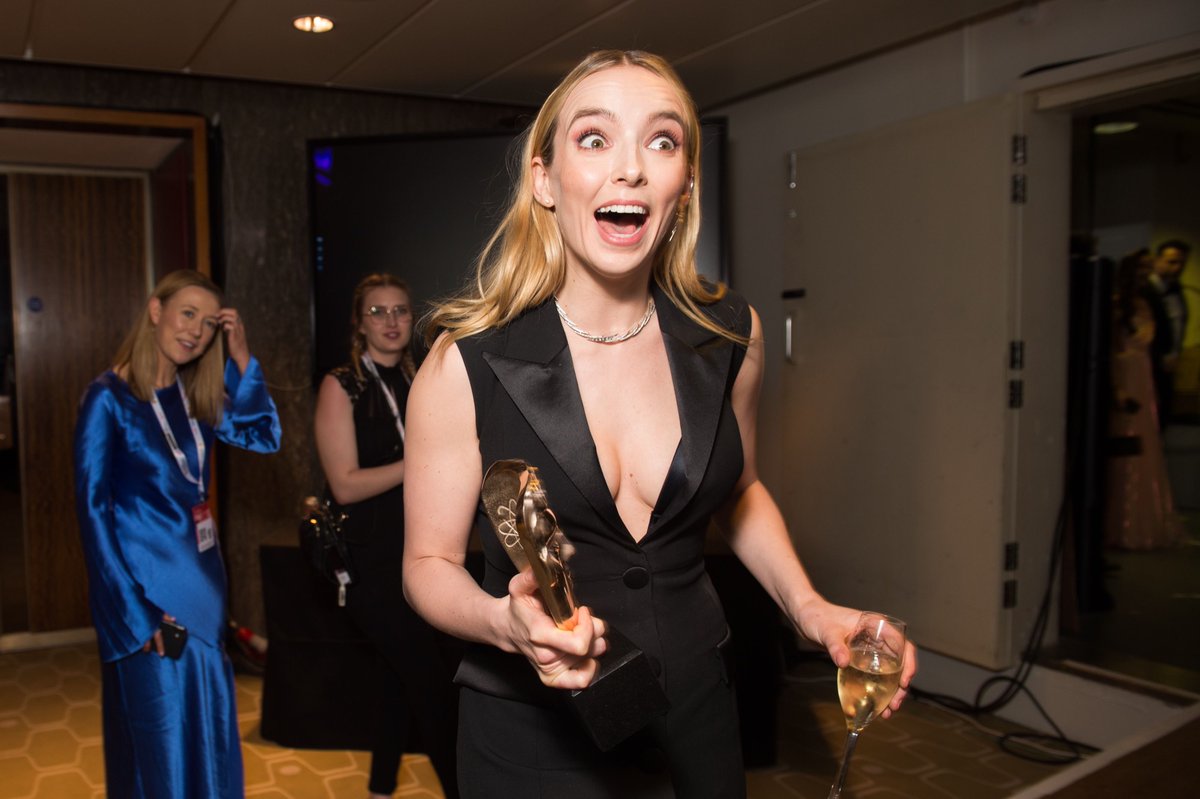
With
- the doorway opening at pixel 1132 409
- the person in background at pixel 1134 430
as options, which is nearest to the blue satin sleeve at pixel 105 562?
the doorway opening at pixel 1132 409

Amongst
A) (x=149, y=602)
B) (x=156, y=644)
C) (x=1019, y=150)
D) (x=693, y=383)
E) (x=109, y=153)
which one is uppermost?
(x=109, y=153)

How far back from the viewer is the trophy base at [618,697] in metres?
0.96

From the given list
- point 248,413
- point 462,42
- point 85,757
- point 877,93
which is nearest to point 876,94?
point 877,93

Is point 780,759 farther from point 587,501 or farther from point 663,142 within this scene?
point 663,142

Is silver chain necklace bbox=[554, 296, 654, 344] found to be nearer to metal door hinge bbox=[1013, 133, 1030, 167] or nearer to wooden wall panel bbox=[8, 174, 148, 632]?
metal door hinge bbox=[1013, 133, 1030, 167]

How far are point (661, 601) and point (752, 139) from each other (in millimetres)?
4051

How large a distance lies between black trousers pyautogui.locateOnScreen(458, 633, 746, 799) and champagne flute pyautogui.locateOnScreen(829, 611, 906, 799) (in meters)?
0.18

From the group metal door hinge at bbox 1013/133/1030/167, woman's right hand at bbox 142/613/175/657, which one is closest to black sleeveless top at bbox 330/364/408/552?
woman's right hand at bbox 142/613/175/657

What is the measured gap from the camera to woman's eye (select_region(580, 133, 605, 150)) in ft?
4.00

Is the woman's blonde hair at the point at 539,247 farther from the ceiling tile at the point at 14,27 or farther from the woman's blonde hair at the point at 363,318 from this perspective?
the ceiling tile at the point at 14,27

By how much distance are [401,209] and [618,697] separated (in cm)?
338

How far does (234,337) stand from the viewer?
278 cm

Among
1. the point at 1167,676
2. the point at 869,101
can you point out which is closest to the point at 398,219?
the point at 869,101

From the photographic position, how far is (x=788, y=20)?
3.57m
